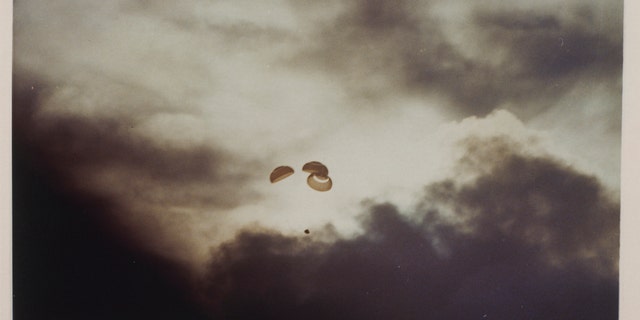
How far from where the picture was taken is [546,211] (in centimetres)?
194

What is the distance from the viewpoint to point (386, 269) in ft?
6.38

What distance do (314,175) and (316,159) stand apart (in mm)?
77

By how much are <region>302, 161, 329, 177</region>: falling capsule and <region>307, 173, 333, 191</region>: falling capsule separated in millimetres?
15

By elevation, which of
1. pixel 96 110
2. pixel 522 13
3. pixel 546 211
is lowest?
pixel 546 211

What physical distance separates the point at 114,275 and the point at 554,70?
2311 mm

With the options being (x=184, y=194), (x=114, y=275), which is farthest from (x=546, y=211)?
(x=114, y=275)

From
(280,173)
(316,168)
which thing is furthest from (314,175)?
(280,173)

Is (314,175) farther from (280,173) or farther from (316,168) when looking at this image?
(280,173)

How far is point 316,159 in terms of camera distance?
1.92 m

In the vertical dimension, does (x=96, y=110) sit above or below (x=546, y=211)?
above

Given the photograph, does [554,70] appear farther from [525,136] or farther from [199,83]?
[199,83]

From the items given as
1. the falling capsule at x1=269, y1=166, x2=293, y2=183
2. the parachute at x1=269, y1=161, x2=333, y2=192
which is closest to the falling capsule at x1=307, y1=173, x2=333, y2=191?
the parachute at x1=269, y1=161, x2=333, y2=192

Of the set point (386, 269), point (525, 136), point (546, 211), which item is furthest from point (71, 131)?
point (546, 211)

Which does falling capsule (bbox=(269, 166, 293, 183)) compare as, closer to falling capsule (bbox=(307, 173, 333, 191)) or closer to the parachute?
the parachute
